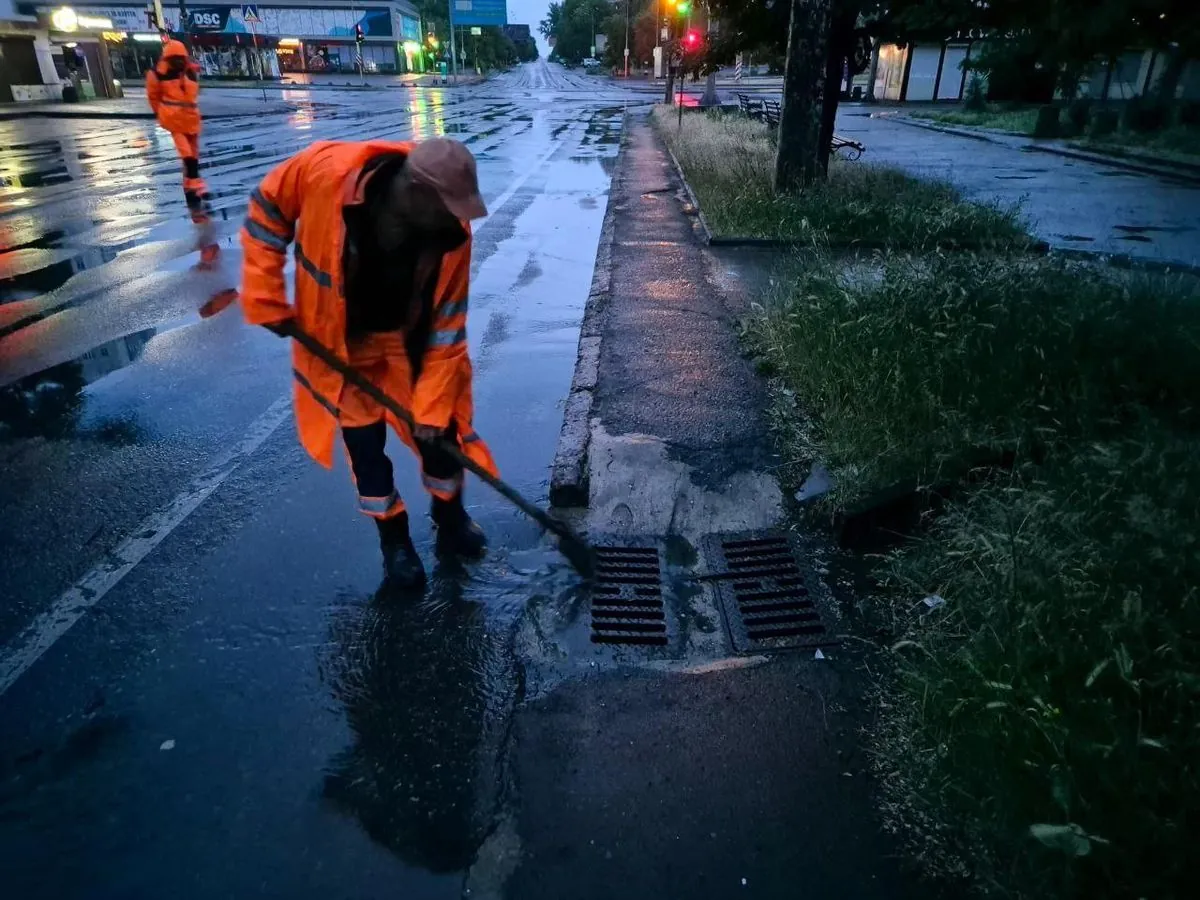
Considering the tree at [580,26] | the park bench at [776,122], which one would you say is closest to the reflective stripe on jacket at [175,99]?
the park bench at [776,122]

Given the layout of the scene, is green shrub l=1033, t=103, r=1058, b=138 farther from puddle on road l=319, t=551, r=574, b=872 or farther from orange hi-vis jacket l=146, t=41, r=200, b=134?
puddle on road l=319, t=551, r=574, b=872

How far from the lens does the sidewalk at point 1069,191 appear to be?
8.79 m

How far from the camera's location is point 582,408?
4.61 meters

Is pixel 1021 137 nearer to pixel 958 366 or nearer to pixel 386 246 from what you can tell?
pixel 958 366

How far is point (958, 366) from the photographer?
3797mm

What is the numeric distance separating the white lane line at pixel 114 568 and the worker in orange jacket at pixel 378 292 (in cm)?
109

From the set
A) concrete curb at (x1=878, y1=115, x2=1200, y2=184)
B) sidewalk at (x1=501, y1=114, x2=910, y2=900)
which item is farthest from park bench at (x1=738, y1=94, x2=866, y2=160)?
sidewalk at (x1=501, y1=114, x2=910, y2=900)

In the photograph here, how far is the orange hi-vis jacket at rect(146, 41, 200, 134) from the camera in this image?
33.7 feet

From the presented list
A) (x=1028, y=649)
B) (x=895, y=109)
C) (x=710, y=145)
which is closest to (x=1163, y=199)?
(x=710, y=145)

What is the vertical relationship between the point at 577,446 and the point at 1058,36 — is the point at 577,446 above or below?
below

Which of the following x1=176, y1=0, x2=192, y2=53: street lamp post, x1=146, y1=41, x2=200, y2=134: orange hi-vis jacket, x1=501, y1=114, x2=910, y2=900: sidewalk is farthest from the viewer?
x1=176, y1=0, x2=192, y2=53: street lamp post

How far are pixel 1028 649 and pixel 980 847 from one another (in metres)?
0.57

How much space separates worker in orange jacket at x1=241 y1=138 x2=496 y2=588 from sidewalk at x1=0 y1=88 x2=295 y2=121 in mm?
27241

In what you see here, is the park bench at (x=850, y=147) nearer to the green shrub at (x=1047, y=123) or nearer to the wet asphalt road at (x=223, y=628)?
the green shrub at (x=1047, y=123)
